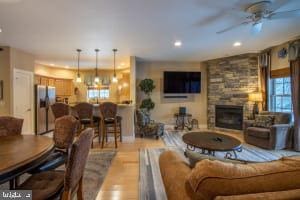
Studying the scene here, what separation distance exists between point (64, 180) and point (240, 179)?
4.41ft

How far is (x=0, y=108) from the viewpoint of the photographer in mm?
5078

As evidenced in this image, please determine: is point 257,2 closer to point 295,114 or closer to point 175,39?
point 175,39

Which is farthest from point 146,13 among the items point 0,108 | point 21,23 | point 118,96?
point 118,96

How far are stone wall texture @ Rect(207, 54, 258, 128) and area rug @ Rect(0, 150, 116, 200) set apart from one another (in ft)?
14.9

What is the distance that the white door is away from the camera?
5.30m

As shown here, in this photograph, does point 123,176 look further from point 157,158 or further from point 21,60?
point 21,60

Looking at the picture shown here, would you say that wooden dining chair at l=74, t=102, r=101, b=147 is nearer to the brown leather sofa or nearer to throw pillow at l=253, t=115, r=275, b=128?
the brown leather sofa

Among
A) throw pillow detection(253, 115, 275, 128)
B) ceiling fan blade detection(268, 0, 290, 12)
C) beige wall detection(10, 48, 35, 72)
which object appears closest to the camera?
ceiling fan blade detection(268, 0, 290, 12)

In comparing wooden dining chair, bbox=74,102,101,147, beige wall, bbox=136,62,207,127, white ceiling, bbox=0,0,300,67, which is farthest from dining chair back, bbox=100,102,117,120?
beige wall, bbox=136,62,207,127

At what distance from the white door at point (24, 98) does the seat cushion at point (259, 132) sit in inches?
250

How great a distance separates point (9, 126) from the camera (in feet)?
8.87

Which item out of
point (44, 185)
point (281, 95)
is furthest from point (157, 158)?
point (281, 95)

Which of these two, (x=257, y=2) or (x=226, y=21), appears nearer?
(x=257, y=2)

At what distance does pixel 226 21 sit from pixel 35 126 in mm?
6131
